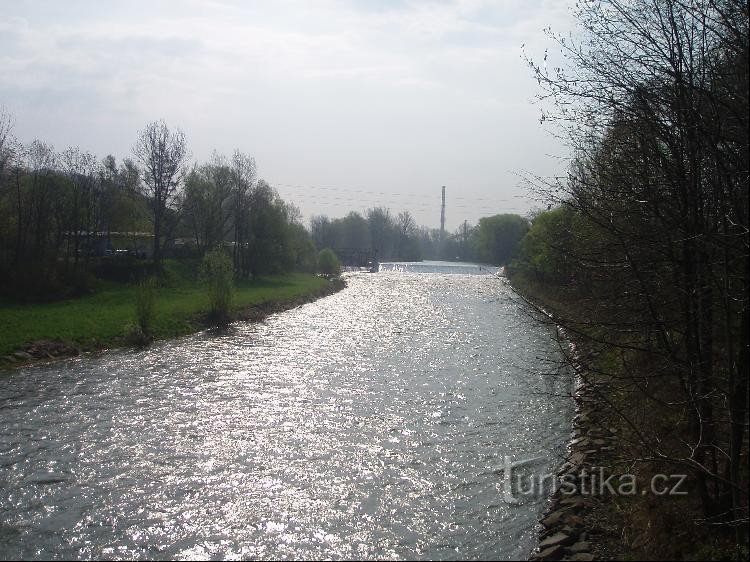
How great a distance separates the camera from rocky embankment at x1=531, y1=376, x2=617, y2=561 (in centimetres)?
881

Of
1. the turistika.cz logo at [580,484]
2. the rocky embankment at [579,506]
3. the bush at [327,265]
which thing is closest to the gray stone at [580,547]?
the rocky embankment at [579,506]

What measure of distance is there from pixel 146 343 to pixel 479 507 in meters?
20.6

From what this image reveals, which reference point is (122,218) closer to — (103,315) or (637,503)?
(103,315)

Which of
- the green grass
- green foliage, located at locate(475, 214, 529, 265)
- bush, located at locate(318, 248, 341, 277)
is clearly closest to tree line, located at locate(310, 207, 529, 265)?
green foliage, located at locate(475, 214, 529, 265)

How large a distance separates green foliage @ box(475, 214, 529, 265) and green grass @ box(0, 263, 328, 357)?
70.9 meters

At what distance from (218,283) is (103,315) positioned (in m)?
6.80

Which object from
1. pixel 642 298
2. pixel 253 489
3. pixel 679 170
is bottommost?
pixel 253 489

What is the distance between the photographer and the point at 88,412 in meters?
16.5

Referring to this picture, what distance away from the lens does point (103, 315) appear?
103 ft

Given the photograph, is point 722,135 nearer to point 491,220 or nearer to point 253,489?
point 253,489

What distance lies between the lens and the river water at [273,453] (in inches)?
382

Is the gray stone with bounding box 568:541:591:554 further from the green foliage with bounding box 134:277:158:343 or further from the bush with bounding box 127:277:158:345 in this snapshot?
the green foliage with bounding box 134:277:158:343

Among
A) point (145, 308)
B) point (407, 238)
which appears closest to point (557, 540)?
point (145, 308)

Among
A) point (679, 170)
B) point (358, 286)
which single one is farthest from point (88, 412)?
point (358, 286)
